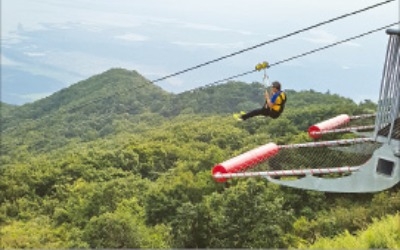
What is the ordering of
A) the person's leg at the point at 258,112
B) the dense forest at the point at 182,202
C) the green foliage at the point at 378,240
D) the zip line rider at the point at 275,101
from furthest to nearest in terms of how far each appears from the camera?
the dense forest at the point at 182,202, the green foliage at the point at 378,240, the person's leg at the point at 258,112, the zip line rider at the point at 275,101

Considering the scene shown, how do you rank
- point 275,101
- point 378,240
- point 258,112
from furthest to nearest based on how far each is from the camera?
point 378,240
point 258,112
point 275,101

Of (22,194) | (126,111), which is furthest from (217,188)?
(126,111)

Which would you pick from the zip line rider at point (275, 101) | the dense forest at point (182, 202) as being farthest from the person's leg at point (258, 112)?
the dense forest at point (182, 202)

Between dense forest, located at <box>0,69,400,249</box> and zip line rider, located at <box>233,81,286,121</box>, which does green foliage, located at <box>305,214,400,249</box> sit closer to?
dense forest, located at <box>0,69,400,249</box>

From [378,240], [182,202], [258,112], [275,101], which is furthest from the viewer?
[182,202]

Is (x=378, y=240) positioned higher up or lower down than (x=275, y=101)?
lower down

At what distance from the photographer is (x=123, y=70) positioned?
76438mm

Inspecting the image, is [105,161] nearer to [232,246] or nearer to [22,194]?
[22,194]

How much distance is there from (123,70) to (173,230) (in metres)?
64.7

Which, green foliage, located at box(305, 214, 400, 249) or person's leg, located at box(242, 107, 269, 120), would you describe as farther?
green foliage, located at box(305, 214, 400, 249)

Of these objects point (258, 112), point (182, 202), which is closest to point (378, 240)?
point (258, 112)

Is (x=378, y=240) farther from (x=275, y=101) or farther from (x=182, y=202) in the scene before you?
(x=182, y=202)

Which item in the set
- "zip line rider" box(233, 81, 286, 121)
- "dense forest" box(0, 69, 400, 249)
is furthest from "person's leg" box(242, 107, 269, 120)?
"dense forest" box(0, 69, 400, 249)

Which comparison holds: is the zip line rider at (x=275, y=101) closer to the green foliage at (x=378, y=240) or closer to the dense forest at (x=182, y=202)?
the dense forest at (x=182, y=202)
